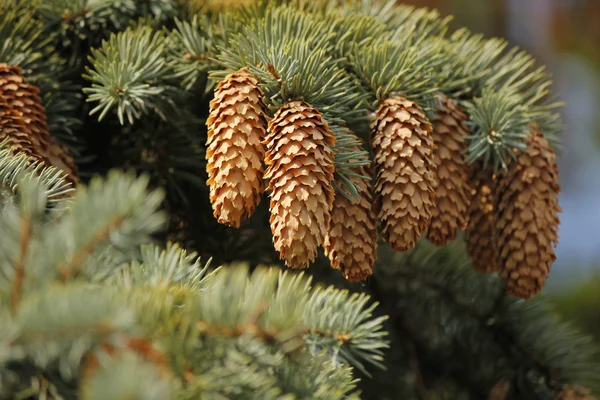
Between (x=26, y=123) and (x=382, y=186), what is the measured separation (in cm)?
29

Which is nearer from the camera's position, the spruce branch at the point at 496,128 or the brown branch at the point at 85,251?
the brown branch at the point at 85,251

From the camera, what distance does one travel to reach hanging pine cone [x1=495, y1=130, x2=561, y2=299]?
0.55 meters

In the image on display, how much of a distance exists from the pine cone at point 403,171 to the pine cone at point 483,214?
0.09 m

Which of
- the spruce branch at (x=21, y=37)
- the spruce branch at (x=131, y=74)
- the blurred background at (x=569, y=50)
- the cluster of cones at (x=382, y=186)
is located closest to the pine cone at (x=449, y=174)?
the cluster of cones at (x=382, y=186)

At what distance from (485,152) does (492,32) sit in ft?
7.93

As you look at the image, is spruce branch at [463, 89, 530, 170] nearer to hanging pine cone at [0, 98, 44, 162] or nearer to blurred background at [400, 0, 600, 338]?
hanging pine cone at [0, 98, 44, 162]

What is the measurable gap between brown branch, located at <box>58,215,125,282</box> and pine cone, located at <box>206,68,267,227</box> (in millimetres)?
159

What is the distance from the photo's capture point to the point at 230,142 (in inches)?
18.6


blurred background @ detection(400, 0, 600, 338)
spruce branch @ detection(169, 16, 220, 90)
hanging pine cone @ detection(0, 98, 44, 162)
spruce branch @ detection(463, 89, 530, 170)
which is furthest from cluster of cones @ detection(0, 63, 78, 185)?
blurred background @ detection(400, 0, 600, 338)

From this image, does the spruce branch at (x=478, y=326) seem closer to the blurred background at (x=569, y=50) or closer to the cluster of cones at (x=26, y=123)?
the cluster of cones at (x=26, y=123)

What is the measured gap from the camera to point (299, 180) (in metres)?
0.45

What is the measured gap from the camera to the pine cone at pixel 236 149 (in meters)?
0.46

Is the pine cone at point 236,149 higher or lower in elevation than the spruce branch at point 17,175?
higher

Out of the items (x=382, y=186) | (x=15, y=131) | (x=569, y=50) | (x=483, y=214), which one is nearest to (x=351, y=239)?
(x=382, y=186)
